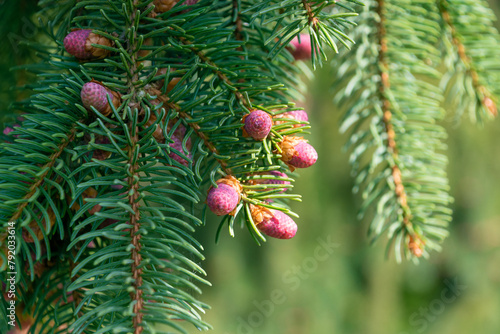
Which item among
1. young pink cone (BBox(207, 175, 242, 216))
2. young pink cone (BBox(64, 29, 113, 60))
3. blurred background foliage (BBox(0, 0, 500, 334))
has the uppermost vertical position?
young pink cone (BBox(64, 29, 113, 60))

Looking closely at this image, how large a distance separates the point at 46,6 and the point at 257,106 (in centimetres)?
30

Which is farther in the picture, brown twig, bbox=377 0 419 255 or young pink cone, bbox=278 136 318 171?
brown twig, bbox=377 0 419 255

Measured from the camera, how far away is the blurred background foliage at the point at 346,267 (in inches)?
43.2

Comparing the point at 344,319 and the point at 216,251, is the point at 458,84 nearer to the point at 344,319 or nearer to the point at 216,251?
the point at 216,251

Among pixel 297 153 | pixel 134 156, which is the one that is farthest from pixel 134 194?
pixel 297 153

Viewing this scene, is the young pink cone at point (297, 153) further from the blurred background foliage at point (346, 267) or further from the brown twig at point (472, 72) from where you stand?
the blurred background foliage at point (346, 267)

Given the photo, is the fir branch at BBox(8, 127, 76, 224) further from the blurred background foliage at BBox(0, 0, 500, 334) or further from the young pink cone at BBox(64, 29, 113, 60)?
the blurred background foliage at BBox(0, 0, 500, 334)

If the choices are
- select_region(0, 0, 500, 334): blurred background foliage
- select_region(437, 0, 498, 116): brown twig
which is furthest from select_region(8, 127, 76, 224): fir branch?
select_region(0, 0, 500, 334): blurred background foliage

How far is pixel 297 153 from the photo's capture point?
1.13ft

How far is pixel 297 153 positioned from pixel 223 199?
8cm

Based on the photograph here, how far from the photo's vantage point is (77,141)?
0.34 meters

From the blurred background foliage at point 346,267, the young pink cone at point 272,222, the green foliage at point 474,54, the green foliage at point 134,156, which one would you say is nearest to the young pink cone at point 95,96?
the green foliage at point 134,156

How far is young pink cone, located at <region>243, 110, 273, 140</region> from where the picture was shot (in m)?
0.32

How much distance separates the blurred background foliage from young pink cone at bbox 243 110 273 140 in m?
0.75
